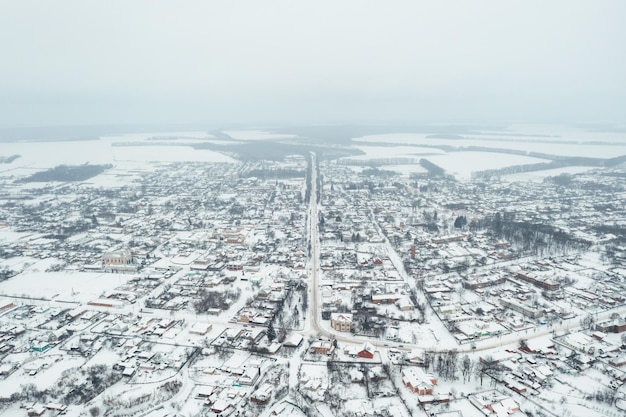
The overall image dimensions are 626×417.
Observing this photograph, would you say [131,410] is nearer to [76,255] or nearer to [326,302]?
[326,302]

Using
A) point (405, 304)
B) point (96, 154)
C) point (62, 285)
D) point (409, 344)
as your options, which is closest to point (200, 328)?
point (409, 344)

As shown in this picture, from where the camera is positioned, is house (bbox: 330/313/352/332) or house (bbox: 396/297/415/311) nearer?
house (bbox: 330/313/352/332)

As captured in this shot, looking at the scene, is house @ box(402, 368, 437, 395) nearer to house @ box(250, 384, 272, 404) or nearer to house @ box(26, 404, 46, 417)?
house @ box(250, 384, 272, 404)

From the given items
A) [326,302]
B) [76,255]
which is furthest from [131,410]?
Result: [76,255]

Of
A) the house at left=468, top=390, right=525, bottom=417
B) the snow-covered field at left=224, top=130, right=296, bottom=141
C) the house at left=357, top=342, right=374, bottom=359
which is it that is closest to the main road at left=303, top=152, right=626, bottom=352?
the house at left=357, top=342, right=374, bottom=359

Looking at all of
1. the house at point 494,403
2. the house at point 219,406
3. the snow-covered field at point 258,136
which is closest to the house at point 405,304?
the house at point 494,403

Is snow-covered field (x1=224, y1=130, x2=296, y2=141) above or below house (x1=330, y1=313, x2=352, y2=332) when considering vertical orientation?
above
